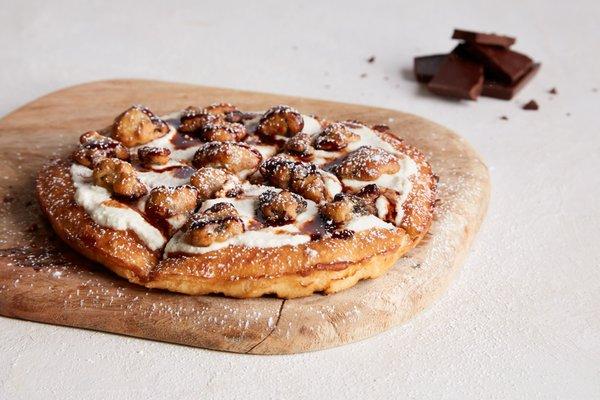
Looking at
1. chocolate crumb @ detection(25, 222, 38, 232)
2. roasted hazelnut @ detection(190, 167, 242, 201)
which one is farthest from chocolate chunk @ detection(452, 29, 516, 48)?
chocolate crumb @ detection(25, 222, 38, 232)

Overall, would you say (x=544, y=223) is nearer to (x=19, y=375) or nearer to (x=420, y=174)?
(x=420, y=174)

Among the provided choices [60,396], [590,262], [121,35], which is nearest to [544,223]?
[590,262]

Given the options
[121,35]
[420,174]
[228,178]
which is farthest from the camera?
[121,35]

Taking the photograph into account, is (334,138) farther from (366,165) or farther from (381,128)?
(381,128)

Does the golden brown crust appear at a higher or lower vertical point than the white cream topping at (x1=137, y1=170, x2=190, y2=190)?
lower

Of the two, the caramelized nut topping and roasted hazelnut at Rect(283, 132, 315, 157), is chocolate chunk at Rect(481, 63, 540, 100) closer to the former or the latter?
roasted hazelnut at Rect(283, 132, 315, 157)

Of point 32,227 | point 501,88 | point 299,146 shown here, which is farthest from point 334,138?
point 501,88
